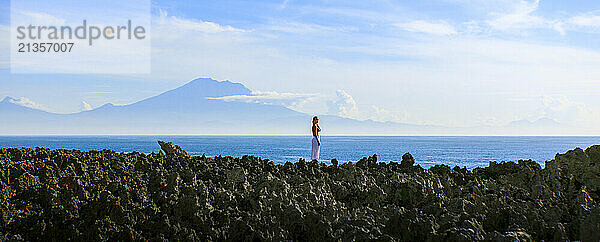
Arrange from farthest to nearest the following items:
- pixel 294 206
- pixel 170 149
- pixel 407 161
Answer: pixel 170 149, pixel 407 161, pixel 294 206

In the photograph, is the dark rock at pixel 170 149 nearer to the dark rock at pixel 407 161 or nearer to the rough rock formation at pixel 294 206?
the rough rock formation at pixel 294 206

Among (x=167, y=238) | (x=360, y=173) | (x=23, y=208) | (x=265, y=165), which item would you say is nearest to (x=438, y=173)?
(x=360, y=173)

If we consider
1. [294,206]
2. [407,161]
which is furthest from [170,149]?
[294,206]

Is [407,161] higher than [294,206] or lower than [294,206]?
higher

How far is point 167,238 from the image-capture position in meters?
5.16

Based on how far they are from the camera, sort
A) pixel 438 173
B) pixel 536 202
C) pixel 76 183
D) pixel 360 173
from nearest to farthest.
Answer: pixel 536 202 < pixel 76 183 < pixel 360 173 < pixel 438 173

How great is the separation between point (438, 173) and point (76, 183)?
212 inches

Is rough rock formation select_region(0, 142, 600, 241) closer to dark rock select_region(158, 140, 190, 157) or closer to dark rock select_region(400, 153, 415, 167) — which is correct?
dark rock select_region(400, 153, 415, 167)

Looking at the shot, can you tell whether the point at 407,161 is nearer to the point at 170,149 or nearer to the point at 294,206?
the point at 170,149

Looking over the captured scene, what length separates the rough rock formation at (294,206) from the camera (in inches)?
190

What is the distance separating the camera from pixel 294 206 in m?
5.26

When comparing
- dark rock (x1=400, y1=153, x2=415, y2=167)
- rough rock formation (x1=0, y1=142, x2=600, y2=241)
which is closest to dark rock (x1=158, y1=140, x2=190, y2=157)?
rough rock formation (x1=0, y1=142, x2=600, y2=241)

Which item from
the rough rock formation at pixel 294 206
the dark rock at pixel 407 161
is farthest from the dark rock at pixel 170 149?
the dark rock at pixel 407 161

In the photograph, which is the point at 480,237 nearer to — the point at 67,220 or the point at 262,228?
the point at 262,228
